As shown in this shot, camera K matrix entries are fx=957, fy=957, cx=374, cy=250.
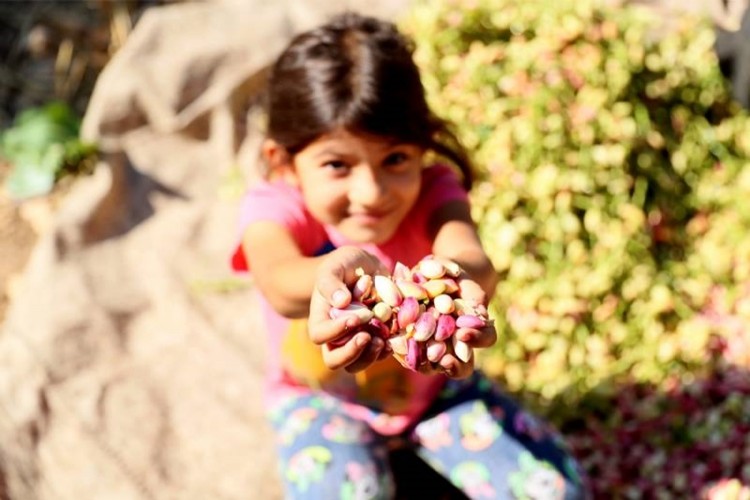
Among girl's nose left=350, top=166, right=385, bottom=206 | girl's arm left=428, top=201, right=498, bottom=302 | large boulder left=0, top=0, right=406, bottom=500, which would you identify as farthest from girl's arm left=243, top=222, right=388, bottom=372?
large boulder left=0, top=0, right=406, bottom=500

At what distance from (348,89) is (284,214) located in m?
0.25

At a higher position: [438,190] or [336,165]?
[336,165]

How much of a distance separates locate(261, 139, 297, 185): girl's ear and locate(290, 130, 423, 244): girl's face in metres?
0.06

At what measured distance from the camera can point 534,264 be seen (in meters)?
2.34

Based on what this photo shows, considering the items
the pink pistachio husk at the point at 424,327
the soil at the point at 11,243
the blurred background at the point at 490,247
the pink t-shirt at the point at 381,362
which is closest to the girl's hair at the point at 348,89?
the pink t-shirt at the point at 381,362

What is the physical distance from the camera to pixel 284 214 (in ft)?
5.38

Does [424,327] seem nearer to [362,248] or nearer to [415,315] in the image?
[415,315]

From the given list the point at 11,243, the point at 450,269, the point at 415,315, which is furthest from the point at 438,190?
the point at 11,243

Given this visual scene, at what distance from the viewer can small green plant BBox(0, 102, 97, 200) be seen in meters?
2.82

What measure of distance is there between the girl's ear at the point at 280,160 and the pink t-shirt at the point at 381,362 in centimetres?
3

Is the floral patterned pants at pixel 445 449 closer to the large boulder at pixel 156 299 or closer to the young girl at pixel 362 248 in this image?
the young girl at pixel 362 248

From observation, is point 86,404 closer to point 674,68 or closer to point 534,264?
point 534,264

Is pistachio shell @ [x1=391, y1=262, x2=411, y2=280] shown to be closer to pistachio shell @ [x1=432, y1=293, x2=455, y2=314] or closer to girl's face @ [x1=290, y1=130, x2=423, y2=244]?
pistachio shell @ [x1=432, y1=293, x2=455, y2=314]

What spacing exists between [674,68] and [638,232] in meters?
0.49
